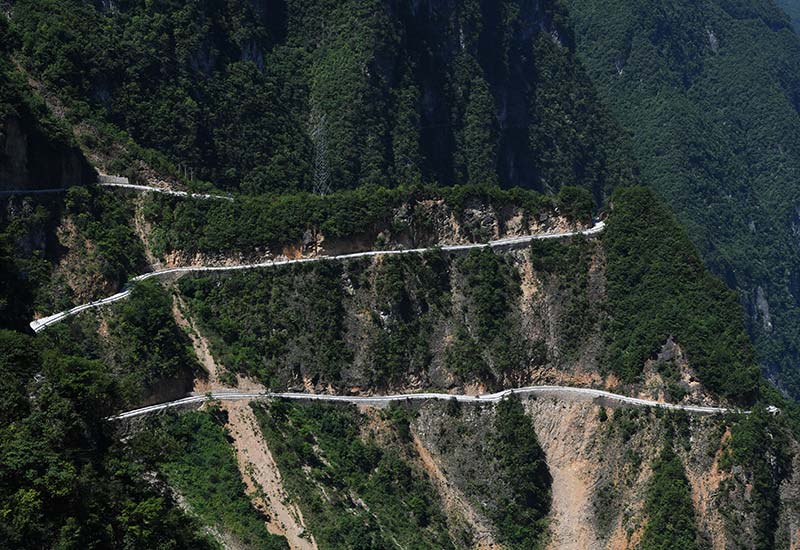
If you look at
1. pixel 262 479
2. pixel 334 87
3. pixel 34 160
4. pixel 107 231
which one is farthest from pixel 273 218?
pixel 334 87

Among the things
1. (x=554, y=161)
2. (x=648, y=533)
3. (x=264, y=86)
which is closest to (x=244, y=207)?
(x=264, y=86)

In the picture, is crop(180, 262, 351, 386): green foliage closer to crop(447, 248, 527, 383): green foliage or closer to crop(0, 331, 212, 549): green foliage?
crop(447, 248, 527, 383): green foliage

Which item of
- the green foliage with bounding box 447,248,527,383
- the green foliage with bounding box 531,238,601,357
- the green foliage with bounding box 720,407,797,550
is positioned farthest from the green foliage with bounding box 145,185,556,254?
the green foliage with bounding box 720,407,797,550

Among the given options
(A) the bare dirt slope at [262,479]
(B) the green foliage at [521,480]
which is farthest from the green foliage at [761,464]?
(A) the bare dirt slope at [262,479]

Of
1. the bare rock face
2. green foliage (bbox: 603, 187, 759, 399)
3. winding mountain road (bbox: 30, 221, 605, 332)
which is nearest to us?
winding mountain road (bbox: 30, 221, 605, 332)

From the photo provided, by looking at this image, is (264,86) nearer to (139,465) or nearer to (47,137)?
(47,137)

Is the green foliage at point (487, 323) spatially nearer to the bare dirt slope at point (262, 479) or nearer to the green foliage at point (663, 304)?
the green foliage at point (663, 304)

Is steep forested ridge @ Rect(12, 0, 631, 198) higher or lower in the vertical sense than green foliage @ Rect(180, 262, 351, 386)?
higher

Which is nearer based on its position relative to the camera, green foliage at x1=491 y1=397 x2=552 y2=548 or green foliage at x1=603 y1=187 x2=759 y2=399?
green foliage at x1=491 y1=397 x2=552 y2=548
